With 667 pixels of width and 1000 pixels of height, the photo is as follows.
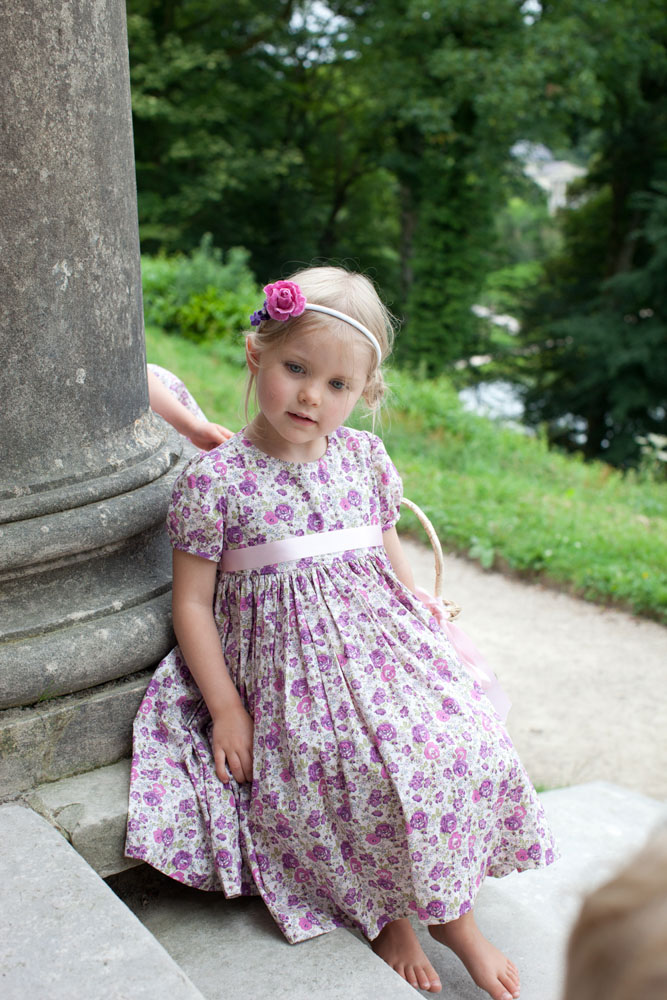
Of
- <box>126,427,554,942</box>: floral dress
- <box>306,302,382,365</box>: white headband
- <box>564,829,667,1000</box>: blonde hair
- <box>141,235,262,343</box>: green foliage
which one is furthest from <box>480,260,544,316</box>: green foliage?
<box>564,829,667,1000</box>: blonde hair

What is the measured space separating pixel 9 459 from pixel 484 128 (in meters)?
15.0

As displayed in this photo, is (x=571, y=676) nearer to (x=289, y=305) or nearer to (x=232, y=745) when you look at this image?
(x=232, y=745)

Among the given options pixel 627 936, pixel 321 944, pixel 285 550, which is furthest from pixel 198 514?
pixel 627 936

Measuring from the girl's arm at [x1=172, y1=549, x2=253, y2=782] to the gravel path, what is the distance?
5.18 ft

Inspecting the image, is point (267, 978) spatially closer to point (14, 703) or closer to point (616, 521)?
point (14, 703)

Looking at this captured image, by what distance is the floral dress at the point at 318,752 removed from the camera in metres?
1.66

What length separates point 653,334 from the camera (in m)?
16.2

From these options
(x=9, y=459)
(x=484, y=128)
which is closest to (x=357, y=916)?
(x=9, y=459)

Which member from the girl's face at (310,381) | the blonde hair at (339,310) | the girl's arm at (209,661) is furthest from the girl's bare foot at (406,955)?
the blonde hair at (339,310)

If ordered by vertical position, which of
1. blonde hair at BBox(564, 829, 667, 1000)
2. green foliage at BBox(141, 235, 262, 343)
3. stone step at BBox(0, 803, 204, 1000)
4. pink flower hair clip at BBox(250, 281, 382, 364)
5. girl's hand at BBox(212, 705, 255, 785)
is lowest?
green foliage at BBox(141, 235, 262, 343)

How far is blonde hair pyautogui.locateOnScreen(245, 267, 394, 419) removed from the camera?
1788mm

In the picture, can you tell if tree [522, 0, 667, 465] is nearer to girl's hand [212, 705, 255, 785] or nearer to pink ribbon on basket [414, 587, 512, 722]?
pink ribbon on basket [414, 587, 512, 722]

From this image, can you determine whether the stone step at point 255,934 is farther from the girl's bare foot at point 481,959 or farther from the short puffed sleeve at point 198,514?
the short puffed sleeve at point 198,514

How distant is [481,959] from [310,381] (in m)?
1.11
